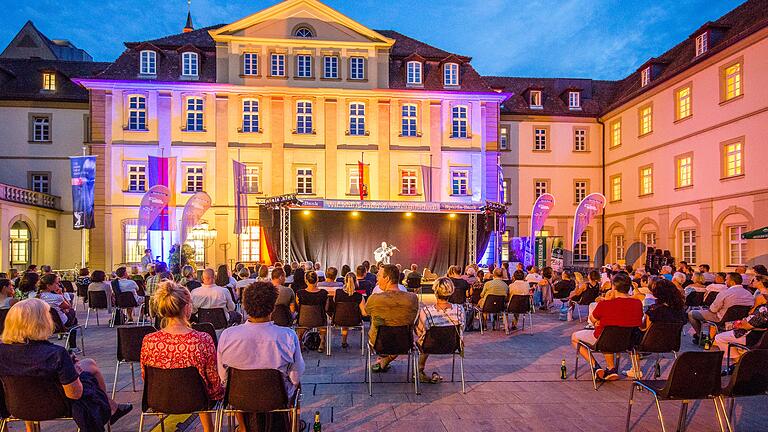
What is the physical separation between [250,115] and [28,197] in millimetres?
10963

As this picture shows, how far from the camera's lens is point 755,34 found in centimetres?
1889

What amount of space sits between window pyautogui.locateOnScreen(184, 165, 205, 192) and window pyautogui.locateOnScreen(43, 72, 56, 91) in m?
10.3

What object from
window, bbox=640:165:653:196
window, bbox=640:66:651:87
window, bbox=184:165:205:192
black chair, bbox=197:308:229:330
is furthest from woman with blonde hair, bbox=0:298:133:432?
window, bbox=640:66:651:87

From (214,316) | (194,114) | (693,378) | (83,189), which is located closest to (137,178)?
(194,114)

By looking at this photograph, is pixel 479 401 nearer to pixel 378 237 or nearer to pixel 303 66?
pixel 378 237

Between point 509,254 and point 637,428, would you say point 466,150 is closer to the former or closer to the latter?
point 509,254

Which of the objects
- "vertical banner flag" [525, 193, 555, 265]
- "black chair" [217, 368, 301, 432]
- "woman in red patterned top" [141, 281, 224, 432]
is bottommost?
"black chair" [217, 368, 301, 432]

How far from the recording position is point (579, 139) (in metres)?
31.7

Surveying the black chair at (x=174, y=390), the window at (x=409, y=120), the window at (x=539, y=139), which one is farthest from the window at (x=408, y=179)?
the black chair at (x=174, y=390)

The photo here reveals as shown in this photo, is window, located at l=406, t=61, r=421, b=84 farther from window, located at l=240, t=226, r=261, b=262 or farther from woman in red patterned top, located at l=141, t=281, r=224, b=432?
woman in red patterned top, located at l=141, t=281, r=224, b=432

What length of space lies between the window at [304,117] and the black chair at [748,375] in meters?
22.9

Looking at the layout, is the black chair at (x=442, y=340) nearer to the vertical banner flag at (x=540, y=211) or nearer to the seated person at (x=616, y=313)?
the seated person at (x=616, y=313)

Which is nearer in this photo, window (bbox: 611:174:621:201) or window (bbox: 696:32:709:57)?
window (bbox: 696:32:709:57)

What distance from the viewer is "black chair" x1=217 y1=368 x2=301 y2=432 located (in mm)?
3883
